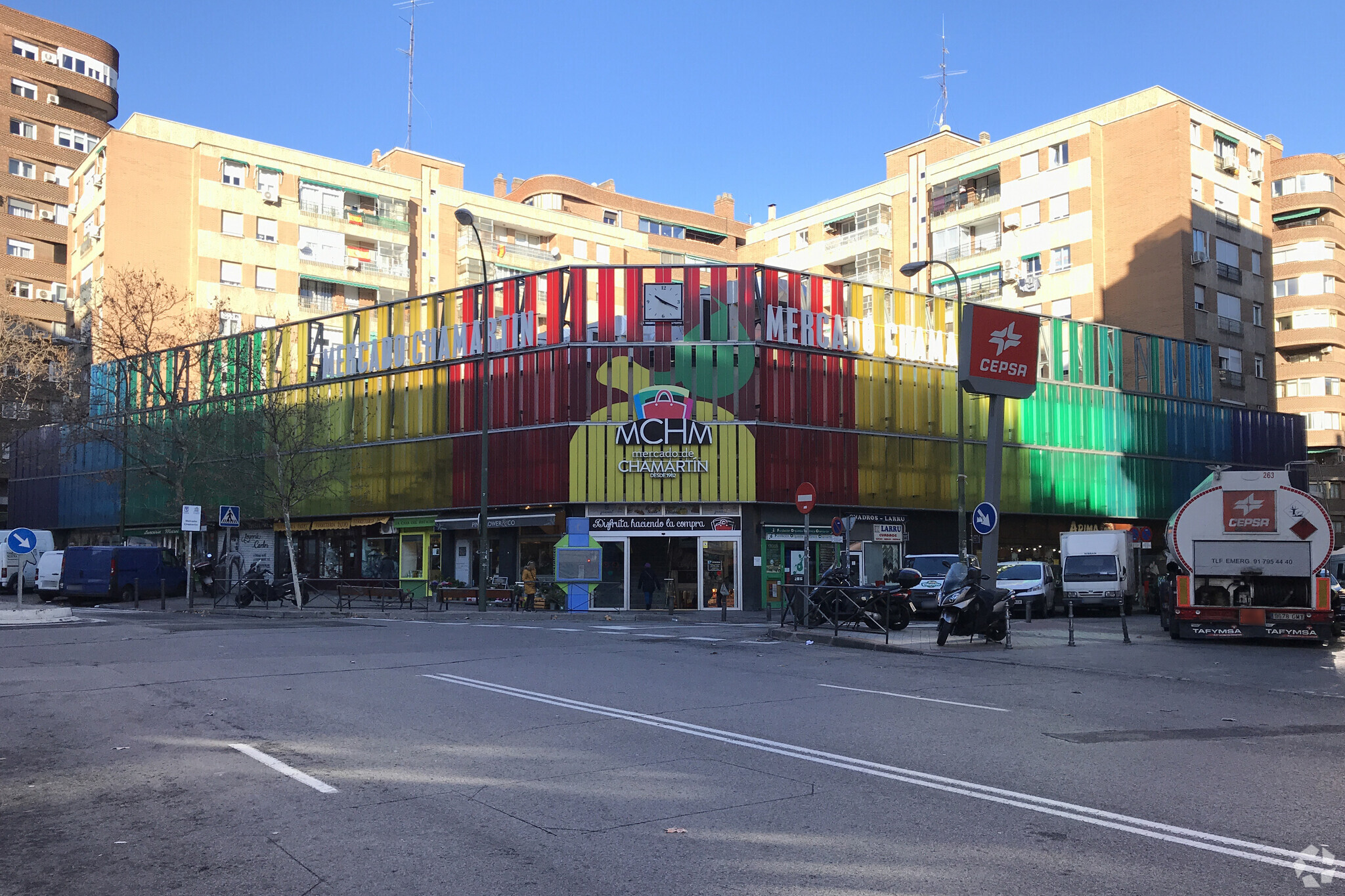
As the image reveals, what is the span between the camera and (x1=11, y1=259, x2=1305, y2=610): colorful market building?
35.2m

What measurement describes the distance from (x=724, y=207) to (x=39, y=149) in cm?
4626

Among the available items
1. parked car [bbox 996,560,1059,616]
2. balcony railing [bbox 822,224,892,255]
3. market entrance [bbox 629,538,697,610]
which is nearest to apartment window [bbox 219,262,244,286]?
market entrance [bbox 629,538,697,610]

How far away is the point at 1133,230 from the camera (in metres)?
53.3

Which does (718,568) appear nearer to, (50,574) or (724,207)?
(50,574)

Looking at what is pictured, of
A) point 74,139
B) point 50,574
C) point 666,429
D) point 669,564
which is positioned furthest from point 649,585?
point 74,139

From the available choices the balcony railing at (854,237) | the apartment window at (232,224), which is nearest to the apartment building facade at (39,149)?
the apartment window at (232,224)

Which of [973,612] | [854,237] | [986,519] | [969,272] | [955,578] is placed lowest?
[973,612]

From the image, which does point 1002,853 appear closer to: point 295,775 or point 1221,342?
point 295,775

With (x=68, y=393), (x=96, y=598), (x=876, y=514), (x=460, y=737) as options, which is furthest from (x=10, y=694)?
(x=68, y=393)

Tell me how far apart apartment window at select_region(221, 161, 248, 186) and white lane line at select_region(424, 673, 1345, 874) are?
52618 millimetres

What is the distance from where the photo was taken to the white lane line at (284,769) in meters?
6.93

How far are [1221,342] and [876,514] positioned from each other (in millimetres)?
27197

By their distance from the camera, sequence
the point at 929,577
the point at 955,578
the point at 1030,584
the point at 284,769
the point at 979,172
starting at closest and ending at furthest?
the point at 284,769, the point at 955,578, the point at 929,577, the point at 1030,584, the point at 979,172

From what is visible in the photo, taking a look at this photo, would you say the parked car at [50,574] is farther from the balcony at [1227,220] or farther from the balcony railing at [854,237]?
the balcony at [1227,220]
